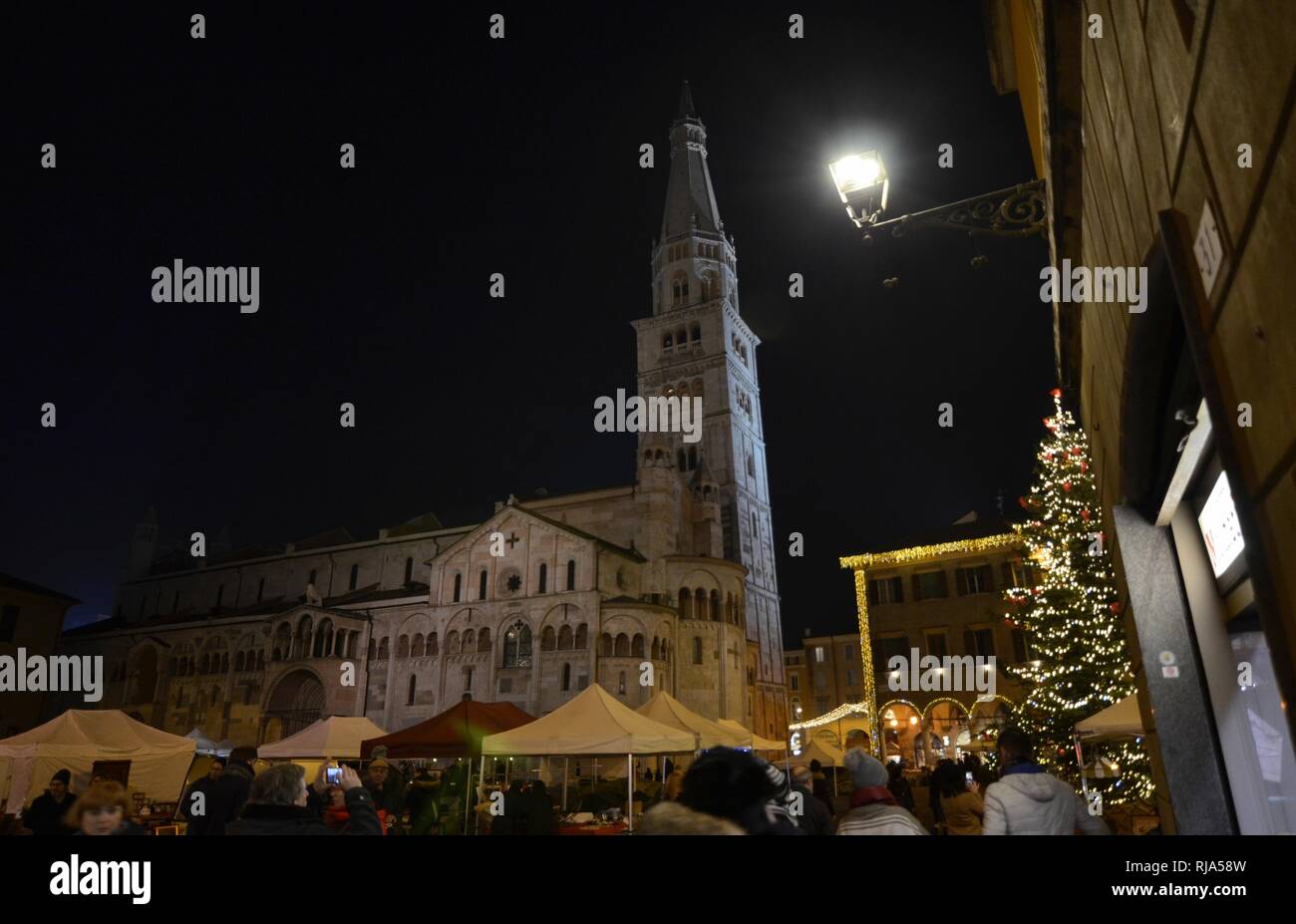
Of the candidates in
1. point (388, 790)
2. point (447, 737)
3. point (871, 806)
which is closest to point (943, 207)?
point (871, 806)

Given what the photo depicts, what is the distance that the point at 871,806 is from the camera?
3.69 meters

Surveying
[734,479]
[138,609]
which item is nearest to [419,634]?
[734,479]

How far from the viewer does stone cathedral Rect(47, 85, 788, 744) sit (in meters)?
40.5

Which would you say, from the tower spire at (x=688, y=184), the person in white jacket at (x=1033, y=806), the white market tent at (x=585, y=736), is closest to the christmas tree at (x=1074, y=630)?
the white market tent at (x=585, y=736)

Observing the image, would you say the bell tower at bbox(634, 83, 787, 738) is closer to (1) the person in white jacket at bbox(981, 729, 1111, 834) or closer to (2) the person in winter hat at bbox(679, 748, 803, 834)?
(1) the person in white jacket at bbox(981, 729, 1111, 834)

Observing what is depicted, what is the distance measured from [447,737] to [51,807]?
5.80 meters

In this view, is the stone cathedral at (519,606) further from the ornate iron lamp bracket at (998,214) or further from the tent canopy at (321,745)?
the ornate iron lamp bracket at (998,214)

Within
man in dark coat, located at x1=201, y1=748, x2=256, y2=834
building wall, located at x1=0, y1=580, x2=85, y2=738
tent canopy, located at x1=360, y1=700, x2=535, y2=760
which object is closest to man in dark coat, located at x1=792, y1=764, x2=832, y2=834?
man in dark coat, located at x1=201, y1=748, x2=256, y2=834

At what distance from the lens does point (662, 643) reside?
40406 mm

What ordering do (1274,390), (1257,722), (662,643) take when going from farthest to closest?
(662,643)
(1257,722)
(1274,390)

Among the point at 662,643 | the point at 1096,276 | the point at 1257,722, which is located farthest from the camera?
the point at 662,643

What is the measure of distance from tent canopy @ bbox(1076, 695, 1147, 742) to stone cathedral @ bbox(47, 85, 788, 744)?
28.1 m
